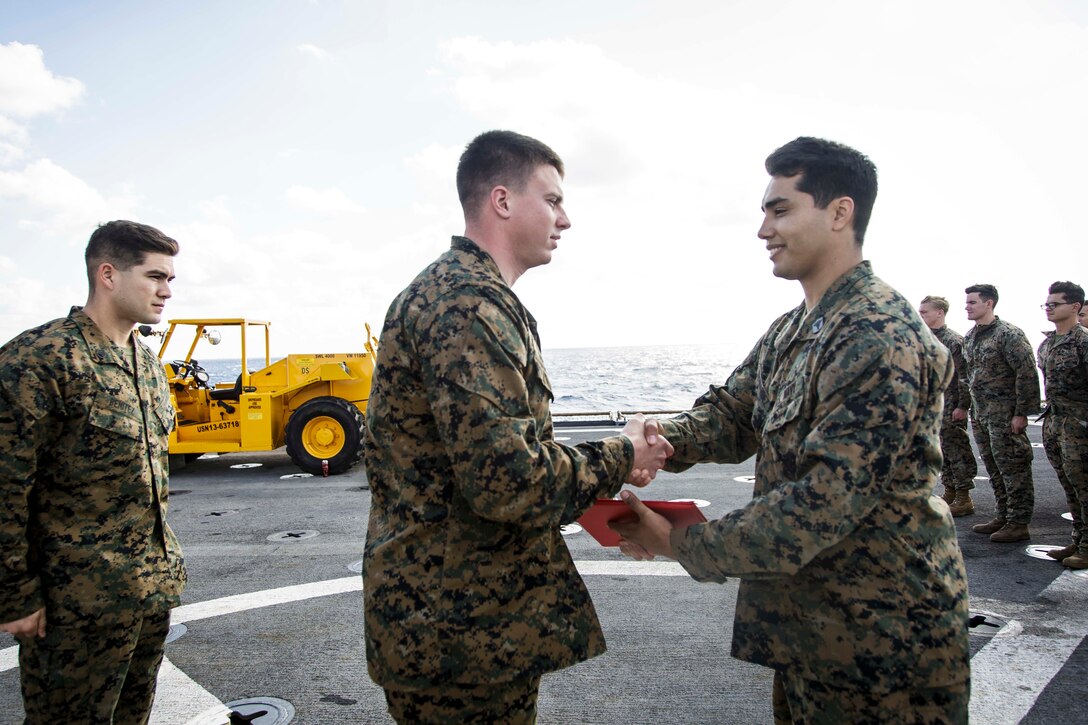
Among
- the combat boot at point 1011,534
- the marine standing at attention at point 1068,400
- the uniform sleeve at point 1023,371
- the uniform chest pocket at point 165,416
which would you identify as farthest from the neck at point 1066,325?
the uniform chest pocket at point 165,416

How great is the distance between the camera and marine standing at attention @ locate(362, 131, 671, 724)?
168 centimetres

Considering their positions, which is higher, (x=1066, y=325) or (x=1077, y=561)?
(x=1066, y=325)

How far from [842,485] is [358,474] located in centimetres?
886

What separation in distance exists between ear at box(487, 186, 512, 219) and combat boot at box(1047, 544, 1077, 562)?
5355 millimetres

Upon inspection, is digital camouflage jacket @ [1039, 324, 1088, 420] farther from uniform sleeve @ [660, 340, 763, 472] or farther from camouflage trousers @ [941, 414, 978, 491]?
uniform sleeve @ [660, 340, 763, 472]

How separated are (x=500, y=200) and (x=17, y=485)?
1782mm

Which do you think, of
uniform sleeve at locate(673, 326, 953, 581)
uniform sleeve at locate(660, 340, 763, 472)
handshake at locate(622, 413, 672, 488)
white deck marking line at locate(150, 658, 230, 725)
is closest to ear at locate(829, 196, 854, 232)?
uniform sleeve at locate(673, 326, 953, 581)

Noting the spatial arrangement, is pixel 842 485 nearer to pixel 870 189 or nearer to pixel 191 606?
pixel 870 189

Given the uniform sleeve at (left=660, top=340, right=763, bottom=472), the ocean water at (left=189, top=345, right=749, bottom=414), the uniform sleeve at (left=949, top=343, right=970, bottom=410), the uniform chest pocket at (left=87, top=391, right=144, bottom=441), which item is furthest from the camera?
the ocean water at (left=189, top=345, right=749, bottom=414)

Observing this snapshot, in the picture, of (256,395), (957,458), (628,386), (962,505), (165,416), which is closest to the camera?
A: (165,416)

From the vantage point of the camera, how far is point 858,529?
1.84 m

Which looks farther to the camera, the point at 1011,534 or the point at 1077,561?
the point at 1011,534

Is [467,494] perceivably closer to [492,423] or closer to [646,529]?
[492,423]

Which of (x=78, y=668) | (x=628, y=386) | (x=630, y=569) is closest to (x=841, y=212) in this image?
(x=78, y=668)
